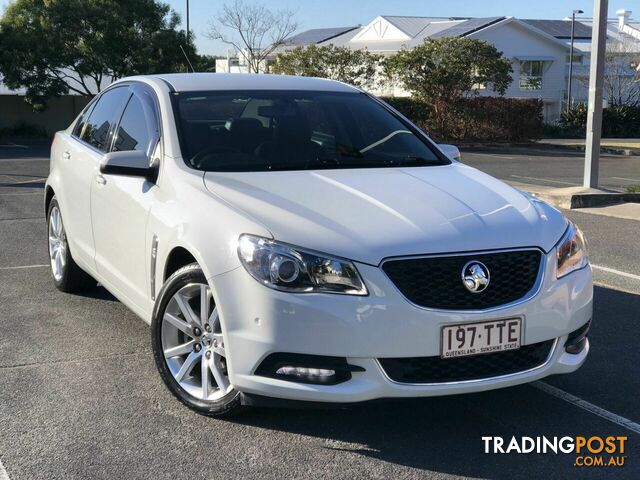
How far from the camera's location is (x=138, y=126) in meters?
5.02

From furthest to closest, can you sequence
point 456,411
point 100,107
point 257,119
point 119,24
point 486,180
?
point 119,24, point 100,107, point 257,119, point 486,180, point 456,411

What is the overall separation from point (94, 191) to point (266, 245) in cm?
215

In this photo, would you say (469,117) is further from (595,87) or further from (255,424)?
(255,424)

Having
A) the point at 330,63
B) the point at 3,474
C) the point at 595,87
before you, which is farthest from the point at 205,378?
the point at 330,63

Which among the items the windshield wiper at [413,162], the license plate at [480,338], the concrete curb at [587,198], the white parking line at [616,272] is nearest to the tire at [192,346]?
the license plate at [480,338]

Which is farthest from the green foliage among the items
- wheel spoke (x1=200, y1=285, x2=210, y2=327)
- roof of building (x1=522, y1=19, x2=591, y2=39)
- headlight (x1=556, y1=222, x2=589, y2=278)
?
wheel spoke (x1=200, y1=285, x2=210, y2=327)

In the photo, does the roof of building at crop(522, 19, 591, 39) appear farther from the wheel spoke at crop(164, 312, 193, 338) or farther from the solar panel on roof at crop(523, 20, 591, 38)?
the wheel spoke at crop(164, 312, 193, 338)

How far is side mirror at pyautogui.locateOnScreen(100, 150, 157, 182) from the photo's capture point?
4.37 m

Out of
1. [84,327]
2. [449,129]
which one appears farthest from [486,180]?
[449,129]

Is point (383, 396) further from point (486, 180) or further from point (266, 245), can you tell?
point (486, 180)

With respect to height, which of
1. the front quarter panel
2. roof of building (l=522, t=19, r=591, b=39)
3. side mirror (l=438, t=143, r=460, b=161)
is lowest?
the front quarter panel

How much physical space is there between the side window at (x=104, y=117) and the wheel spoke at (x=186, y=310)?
1.84m

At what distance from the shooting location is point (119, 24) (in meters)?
29.0

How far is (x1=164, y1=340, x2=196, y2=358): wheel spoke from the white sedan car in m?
0.01
